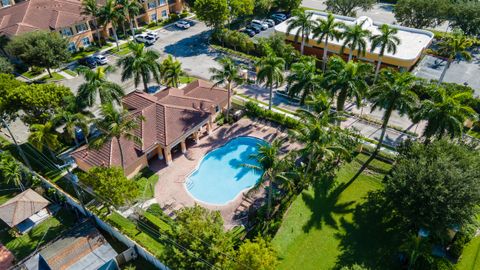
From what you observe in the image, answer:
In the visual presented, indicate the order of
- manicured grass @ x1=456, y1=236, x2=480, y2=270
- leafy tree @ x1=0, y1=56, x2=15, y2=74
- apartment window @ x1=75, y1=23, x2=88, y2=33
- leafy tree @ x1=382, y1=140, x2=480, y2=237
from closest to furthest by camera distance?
leafy tree @ x1=382, y1=140, x2=480, y2=237 < manicured grass @ x1=456, y1=236, x2=480, y2=270 < leafy tree @ x1=0, y1=56, x2=15, y2=74 < apartment window @ x1=75, y1=23, x2=88, y2=33

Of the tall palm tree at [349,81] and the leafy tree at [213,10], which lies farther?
the leafy tree at [213,10]

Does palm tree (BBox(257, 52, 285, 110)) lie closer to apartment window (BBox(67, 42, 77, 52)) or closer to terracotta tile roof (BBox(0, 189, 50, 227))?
terracotta tile roof (BBox(0, 189, 50, 227))

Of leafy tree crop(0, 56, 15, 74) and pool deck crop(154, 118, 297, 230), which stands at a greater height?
leafy tree crop(0, 56, 15, 74)

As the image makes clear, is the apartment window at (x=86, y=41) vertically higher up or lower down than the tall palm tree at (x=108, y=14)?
lower down

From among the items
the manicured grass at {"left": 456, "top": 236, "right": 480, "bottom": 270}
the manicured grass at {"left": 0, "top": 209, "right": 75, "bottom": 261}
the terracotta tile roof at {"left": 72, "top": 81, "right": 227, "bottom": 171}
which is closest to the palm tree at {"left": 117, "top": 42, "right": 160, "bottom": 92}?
the terracotta tile roof at {"left": 72, "top": 81, "right": 227, "bottom": 171}

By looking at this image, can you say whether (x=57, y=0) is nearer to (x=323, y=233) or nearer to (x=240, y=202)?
(x=240, y=202)

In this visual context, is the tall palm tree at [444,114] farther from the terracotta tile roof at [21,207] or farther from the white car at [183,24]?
the white car at [183,24]

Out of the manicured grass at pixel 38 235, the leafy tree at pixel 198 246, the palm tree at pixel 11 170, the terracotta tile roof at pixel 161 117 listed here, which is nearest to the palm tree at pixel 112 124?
the terracotta tile roof at pixel 161 117

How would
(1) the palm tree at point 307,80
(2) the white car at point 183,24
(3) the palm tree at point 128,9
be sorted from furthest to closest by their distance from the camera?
(2) the white car at point 183,24 < (3) the palm tree at point 128,9 < (1) the palm tree at point 307,80
